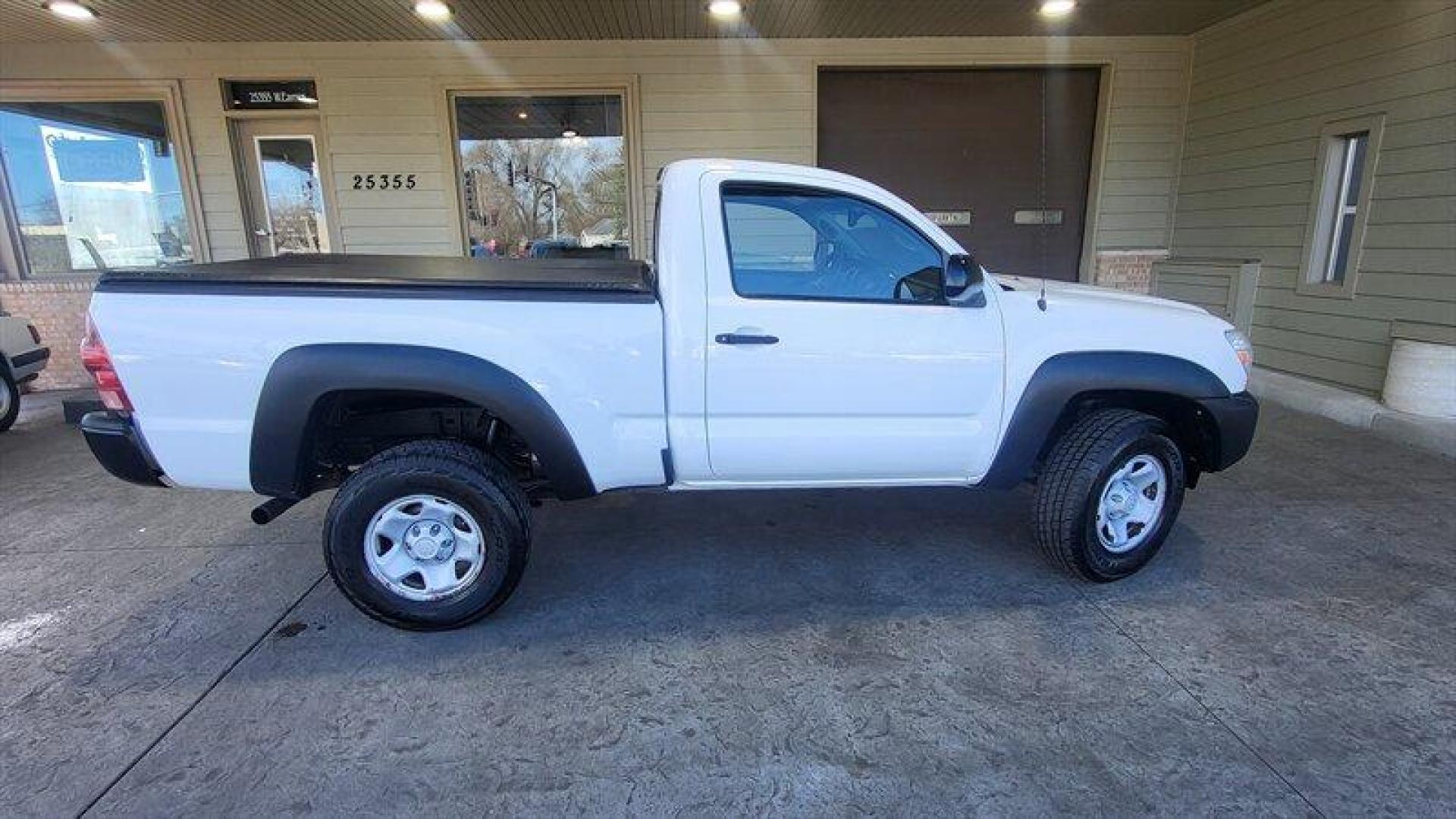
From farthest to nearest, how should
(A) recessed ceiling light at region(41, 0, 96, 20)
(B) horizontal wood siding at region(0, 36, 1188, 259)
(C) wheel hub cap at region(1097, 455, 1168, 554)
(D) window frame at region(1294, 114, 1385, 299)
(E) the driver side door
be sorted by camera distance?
(B) horizontal wood siding at region(0, 36, 1188, 259)
(D) window frame at region(1294, 114, 1385, 299)
(A) recessed ceiling light at region(41, 0, 96, 20)
(C) wheel hub cap at region(1097, 455, 1168, 554)
(E) the driver side door

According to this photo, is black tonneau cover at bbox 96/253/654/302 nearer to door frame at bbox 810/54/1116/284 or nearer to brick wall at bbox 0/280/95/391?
door frame at bbox 810/54/1116/284

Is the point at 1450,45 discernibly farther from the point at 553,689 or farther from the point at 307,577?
the point at 307,577

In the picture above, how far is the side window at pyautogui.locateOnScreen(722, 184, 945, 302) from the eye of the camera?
3.08 m

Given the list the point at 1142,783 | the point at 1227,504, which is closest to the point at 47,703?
the point at 1142,783

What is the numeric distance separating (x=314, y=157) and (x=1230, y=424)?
8.44m

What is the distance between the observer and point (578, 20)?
6.79 metres

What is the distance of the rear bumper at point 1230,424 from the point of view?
3307 millimetres

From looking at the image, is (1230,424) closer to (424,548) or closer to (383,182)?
(424,548)

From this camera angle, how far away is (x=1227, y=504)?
4.30 metres

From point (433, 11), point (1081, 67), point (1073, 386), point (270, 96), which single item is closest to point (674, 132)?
point (433, 11)

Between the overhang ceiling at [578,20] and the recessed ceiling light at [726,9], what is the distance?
0.08 m

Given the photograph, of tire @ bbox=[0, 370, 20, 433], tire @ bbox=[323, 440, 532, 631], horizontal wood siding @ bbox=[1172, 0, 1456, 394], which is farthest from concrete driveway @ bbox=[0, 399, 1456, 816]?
tire @ bbox=[0, 370, 20, 433]

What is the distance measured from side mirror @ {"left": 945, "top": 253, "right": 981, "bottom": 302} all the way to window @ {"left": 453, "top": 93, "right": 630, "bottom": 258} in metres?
5.46

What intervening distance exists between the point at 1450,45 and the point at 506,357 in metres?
7.23
